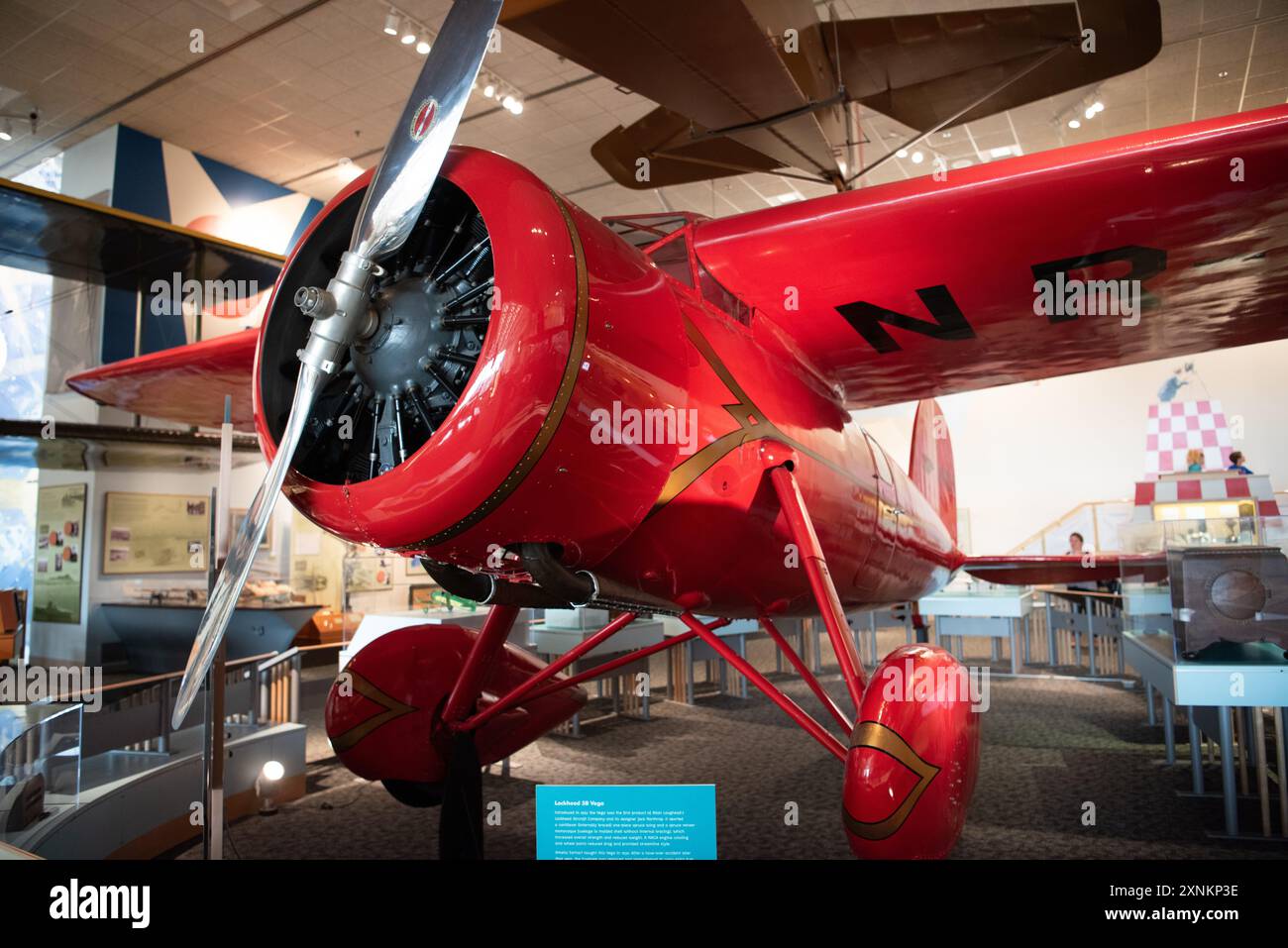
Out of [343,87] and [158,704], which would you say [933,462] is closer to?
[158,704]

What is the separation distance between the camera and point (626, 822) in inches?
78.5

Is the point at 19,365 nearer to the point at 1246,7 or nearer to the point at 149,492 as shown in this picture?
the point at 149,492

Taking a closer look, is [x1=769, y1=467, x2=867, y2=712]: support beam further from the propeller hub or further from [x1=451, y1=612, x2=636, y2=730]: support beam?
the propeller hub

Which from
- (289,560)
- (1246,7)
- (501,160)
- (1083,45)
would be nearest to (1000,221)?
(501,160)

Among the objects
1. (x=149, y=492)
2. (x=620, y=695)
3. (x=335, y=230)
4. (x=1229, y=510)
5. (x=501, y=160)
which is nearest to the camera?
(x=501, y=160)

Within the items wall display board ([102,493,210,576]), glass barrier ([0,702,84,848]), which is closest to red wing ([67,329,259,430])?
wall display board ([102,493,210,576])

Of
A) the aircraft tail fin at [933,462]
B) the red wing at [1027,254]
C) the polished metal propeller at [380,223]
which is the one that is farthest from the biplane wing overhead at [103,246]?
the aircraft tail fin at [933,462]

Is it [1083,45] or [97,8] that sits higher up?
[97,8]

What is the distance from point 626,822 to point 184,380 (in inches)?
132

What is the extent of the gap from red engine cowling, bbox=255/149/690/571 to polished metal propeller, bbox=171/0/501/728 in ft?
0.32

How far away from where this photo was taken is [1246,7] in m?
6.27

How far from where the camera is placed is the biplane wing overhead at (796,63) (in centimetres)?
362

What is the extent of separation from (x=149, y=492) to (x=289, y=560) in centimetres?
247
